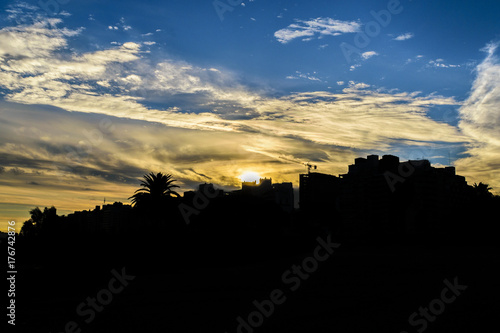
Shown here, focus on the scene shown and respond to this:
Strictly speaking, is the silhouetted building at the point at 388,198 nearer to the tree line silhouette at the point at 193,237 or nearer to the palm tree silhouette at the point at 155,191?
the tree line silhouette at the point at 193,237

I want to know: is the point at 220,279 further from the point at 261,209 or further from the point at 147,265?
the point at 261,209

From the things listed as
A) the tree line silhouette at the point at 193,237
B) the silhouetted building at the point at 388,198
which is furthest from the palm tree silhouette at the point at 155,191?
the silhouetted building at the point at 388,198

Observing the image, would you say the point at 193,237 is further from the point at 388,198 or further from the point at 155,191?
the point at 388,198

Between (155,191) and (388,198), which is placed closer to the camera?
(155,191)

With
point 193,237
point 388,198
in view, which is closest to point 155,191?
point 193,237

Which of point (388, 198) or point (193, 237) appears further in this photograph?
point (388, 198)

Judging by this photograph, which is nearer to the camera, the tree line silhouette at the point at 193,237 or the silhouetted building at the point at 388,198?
the tree line silhouette at the point at 193,237

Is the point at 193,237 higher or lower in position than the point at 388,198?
lower

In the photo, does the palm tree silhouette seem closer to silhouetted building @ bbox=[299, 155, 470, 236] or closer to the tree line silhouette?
the tree line silhouette

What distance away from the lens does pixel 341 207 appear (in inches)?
4956

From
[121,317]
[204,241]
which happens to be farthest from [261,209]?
[121,317]

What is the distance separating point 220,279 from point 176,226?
33.5 meters

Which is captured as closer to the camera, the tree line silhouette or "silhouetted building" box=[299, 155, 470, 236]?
the tree line silhouette

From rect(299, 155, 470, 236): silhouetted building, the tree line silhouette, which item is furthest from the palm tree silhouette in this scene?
rect(299, 155, 470, 236): silhouetted building
